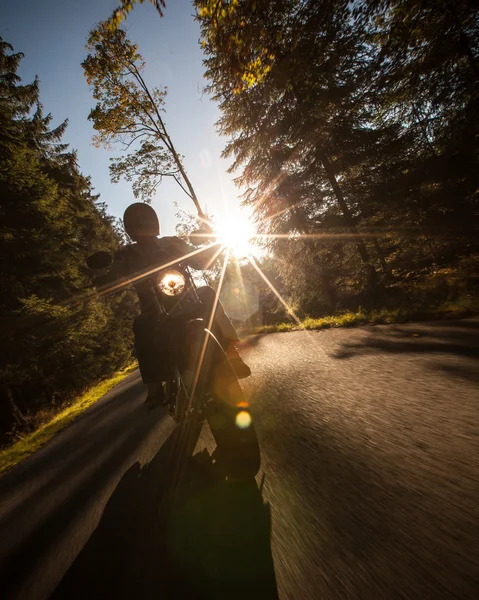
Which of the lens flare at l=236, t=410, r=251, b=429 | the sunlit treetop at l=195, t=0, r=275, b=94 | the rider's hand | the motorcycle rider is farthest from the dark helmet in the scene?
the sunlit treetop at l=195, t=0, r=275, b=94

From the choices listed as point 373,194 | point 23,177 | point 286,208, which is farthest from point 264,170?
point 23,177

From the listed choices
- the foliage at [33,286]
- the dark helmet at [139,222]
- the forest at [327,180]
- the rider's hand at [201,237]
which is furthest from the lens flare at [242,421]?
the foliage at [33,286]

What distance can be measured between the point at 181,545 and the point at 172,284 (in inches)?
72.0

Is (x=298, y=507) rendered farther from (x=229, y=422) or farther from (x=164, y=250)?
(x=164, y=250)

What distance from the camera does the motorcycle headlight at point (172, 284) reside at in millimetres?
2428

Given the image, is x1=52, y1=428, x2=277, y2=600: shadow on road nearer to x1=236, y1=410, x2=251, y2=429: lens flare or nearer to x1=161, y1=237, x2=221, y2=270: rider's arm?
x1=236, y1=410, x2=251, y2=429: lens flare

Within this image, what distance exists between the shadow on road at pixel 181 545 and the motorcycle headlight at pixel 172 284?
1509 mm

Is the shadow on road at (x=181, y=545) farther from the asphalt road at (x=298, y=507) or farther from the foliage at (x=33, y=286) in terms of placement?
the foliage at (x=33, y=286)

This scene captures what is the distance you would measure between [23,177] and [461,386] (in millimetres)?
14046

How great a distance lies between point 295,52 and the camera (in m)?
4.73

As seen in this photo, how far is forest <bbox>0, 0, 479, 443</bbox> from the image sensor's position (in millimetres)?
5926

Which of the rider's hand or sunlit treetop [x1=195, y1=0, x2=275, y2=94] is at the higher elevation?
sunlit treetop [x1=195, y1=0, x2=275, y2=94]

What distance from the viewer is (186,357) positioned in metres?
2.30

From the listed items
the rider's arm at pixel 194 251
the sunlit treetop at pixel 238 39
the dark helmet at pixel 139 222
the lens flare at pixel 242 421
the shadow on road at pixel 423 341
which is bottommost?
the shadow on road at pixel 423 341
